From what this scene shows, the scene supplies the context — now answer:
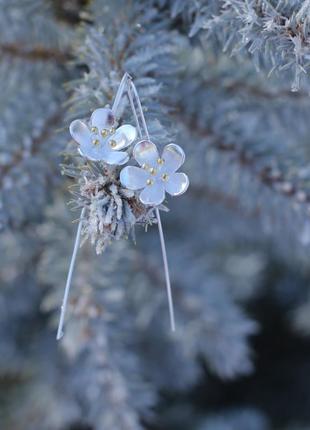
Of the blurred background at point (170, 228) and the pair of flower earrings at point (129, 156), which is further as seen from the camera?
→ the blurred background at point (170, 228)

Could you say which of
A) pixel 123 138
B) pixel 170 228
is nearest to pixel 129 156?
pixel 123 138

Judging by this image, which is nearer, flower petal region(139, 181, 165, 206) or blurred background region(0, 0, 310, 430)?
flower petal region(139, 181, 165, 206)

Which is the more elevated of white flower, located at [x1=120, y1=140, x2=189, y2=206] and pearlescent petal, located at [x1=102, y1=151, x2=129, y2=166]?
pearlescent petal, located at [x1=102, y1=151, x2=129, y2=166]

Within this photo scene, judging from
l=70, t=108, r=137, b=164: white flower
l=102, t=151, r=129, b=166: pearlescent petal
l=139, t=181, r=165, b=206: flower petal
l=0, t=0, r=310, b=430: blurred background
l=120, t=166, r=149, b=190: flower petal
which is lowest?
l=0, t=0, r=310, b=430: blurred background

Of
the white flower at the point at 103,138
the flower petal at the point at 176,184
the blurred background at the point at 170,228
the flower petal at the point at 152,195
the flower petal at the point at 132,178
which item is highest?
the white flower at the point at 103,138

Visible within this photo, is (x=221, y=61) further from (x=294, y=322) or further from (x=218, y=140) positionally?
(x=294, y=322)

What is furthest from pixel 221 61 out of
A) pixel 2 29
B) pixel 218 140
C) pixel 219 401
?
pixel 219 401

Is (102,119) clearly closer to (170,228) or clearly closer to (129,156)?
(129,156)
